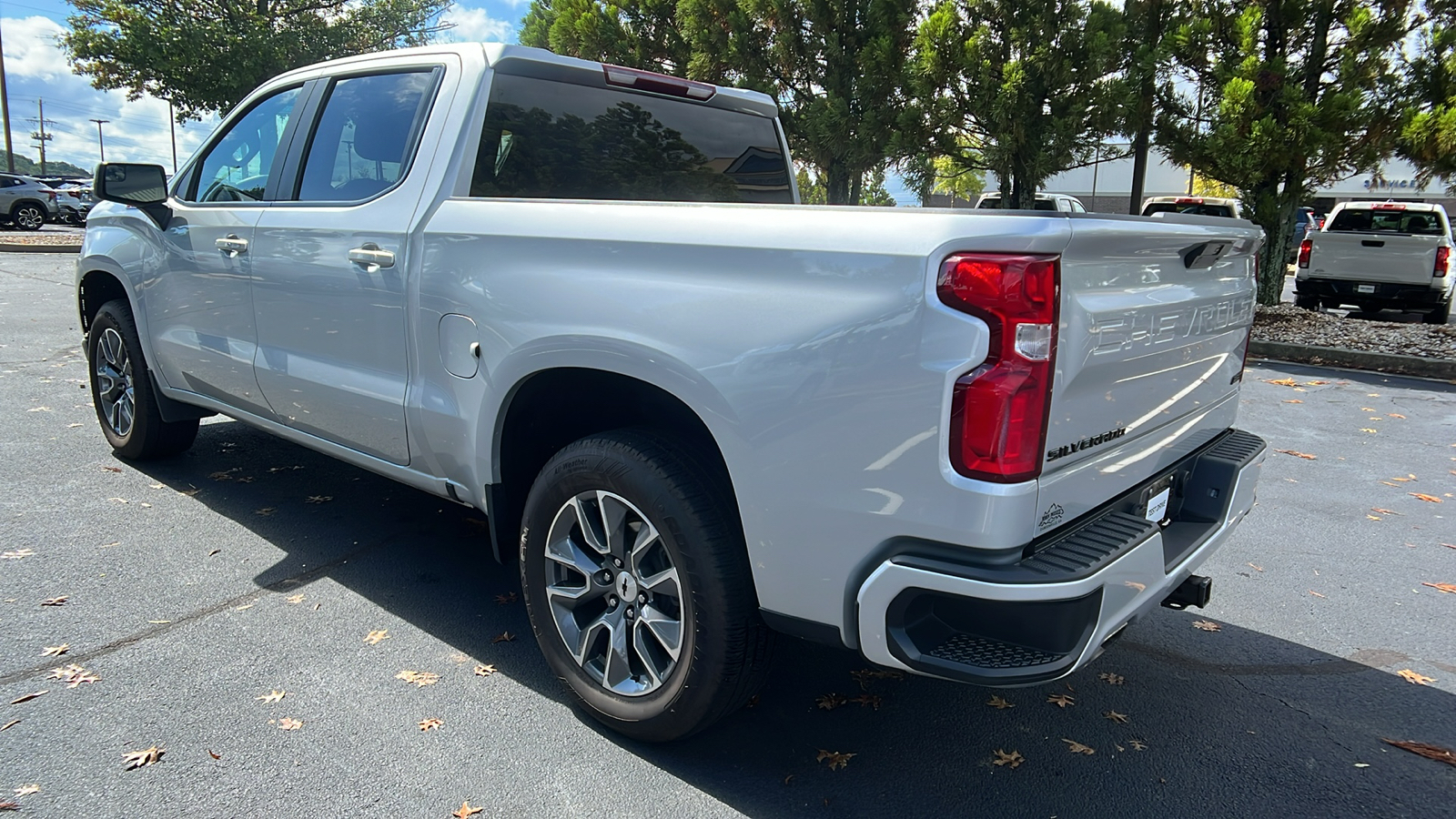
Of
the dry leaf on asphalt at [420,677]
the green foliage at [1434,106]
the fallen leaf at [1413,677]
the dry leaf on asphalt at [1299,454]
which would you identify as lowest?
the dry leaf on asphalt at [420,677]

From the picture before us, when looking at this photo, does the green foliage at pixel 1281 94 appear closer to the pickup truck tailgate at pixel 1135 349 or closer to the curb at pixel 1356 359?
the curb at pixel 1356 359

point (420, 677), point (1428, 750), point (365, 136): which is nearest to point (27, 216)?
point (365, 136)

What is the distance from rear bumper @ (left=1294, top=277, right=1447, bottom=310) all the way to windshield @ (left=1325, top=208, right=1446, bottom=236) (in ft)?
2.58

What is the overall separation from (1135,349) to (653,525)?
1.32 metres

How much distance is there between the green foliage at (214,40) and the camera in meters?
23.3

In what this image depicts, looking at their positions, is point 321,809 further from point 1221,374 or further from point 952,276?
point 1221,374

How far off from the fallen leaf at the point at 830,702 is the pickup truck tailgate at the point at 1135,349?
3.91 ft

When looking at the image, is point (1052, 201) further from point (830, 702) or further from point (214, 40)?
point (214, 40)

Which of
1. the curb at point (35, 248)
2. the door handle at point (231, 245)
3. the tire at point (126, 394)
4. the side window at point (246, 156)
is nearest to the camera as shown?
the door handle at point (231, 245)

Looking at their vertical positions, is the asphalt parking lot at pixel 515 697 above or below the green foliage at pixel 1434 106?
below

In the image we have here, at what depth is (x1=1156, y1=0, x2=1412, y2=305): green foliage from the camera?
35.8 feet

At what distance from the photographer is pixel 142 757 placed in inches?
108

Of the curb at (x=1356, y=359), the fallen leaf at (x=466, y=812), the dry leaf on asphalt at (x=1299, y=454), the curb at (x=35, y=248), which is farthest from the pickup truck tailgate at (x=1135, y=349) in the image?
the curb at (x=35, y=248)

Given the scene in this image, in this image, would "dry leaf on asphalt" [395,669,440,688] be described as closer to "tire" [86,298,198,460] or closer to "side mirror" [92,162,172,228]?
"side mirror" [92,162,172,228]
